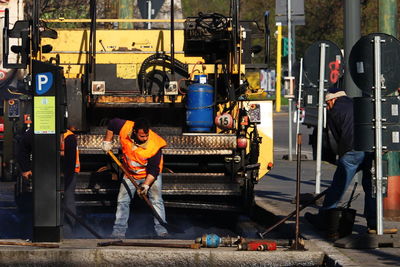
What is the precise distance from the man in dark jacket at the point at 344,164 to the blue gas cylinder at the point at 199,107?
6.37ft

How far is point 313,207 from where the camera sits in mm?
15242

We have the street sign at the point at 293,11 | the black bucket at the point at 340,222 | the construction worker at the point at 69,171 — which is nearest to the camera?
the black bucket at the point at 340,222

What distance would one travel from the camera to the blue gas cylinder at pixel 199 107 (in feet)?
46.2

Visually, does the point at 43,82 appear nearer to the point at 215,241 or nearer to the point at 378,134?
the point at 215,241

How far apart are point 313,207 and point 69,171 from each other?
3728mm

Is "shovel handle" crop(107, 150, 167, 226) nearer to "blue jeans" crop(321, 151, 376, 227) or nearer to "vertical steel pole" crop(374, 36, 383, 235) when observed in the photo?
"blue jeans" crop(321, 151, 376, 227)

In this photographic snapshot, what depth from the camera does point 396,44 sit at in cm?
1135

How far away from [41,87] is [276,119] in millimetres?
40661

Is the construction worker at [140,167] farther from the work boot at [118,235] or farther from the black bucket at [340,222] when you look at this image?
the black bucket at [340,222]

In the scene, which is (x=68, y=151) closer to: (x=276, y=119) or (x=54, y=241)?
(x=54, y=241)

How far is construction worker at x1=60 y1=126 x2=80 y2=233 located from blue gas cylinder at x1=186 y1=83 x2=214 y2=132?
1681 millimetres

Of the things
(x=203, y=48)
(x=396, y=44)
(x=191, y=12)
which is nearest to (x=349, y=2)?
(x=203, y=48)

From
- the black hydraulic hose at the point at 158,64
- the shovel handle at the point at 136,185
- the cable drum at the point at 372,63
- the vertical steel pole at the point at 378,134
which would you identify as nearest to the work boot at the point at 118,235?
the shovel handle at the point at 136,185

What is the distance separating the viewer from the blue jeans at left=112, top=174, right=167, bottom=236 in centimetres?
1248
